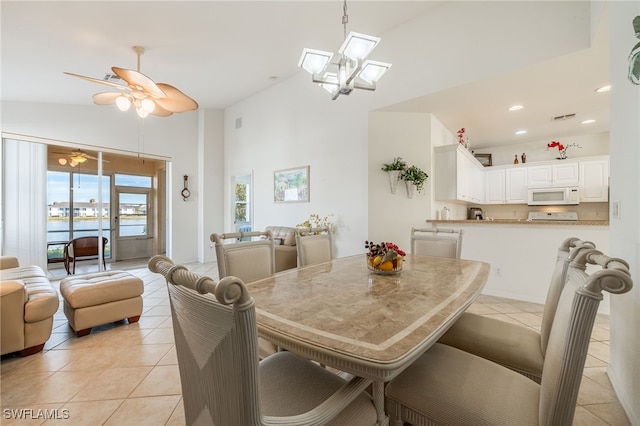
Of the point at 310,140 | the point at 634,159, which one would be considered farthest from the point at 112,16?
the point at 634,159

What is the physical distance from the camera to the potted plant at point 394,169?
376 centimetres

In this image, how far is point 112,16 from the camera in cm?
296

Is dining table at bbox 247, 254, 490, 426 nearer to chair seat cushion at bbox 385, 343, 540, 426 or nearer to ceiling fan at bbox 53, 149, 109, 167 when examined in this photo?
chair seat cushion at bbox 385, 343, 540, 426

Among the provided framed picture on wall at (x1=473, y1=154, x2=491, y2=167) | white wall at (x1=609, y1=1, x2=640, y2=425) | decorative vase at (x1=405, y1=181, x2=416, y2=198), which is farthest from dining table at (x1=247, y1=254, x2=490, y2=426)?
framed picture on wall at (x1=473, y1=154, x2=491, y2=167)

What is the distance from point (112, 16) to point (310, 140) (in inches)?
115

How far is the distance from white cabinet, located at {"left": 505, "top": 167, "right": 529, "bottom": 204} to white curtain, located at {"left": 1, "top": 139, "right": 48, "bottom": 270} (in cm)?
870

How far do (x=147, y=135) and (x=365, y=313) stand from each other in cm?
615

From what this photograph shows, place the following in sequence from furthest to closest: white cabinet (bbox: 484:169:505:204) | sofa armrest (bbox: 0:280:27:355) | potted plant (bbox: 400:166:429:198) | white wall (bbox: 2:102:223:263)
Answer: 1. white cabinet (bbox: 484:169:505:204)
2. white wall (bbox: 2:102:223:263)
3. potted plant (bbox: 400:166:429:198)
4. sofa armrest (bbox: 0:280:27:355)

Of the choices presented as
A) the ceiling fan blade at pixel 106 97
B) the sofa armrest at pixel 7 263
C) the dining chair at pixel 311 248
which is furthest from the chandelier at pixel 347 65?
the sofa armrest at pixel 7 263

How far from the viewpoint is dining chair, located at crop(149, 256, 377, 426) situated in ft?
1.96

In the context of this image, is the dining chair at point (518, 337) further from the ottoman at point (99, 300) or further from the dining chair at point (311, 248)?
the ottoman at point (99, 300)

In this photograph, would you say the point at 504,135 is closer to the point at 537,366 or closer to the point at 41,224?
the point at 537,366

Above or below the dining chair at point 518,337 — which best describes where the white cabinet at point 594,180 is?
above

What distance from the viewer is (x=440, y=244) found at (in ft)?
8.14
